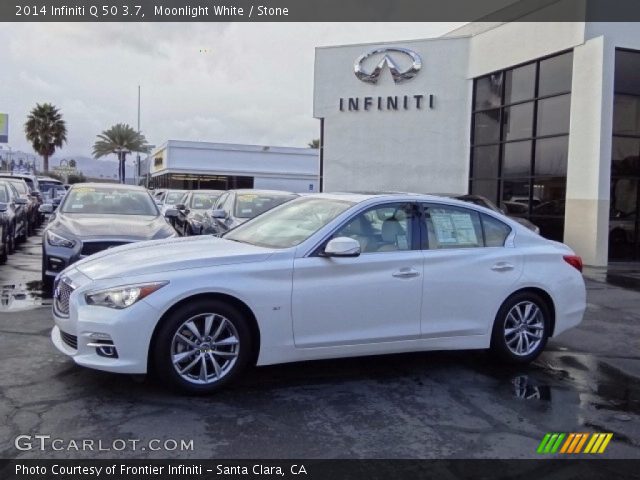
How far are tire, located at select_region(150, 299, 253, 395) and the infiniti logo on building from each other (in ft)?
56.6

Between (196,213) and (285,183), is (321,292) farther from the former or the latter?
(285,183)

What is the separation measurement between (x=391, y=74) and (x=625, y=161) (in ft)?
27.6

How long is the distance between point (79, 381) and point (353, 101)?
17894 millimetres

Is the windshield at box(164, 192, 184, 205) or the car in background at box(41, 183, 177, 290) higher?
the windshield at box(164, 192, 184, 205)

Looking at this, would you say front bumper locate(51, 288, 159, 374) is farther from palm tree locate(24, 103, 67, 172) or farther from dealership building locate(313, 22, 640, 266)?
palm tree locate(24, 103, 67, 172)

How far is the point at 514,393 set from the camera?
17.2 feet

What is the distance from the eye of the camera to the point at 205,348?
4.76m

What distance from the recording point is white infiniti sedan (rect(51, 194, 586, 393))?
465 centimetres

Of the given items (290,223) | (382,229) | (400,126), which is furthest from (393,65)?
(382,229)

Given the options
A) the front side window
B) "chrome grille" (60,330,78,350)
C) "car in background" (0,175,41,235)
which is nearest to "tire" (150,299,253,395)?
"chrome grille" (60,330,78,350)
